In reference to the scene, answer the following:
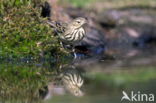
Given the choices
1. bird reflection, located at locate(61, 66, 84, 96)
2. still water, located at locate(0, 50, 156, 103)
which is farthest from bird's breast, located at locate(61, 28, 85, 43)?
bird reflection, located at locate(61, 66, 84, 96)

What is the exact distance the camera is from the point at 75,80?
10.6m

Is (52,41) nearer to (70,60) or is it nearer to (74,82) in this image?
(70,60)

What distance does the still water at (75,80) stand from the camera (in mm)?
9148

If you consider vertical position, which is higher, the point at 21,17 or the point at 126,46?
the point at 21,17

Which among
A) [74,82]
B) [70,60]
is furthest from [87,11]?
[74,82]

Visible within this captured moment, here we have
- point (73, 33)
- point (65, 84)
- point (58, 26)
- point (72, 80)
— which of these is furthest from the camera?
point (58, 26)

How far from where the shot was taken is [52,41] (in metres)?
13.0

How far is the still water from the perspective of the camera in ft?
30.0

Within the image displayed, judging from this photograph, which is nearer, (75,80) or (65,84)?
(65,84)

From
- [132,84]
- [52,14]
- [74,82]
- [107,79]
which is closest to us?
[74,82]

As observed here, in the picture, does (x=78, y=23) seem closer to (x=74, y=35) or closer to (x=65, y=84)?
(x=74, y=35)

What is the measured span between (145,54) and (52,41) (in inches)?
191


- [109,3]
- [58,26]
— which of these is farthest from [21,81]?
[109,3]

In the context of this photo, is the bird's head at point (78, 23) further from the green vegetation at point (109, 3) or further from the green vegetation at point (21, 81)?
the green vegetation at point (109, 3)
